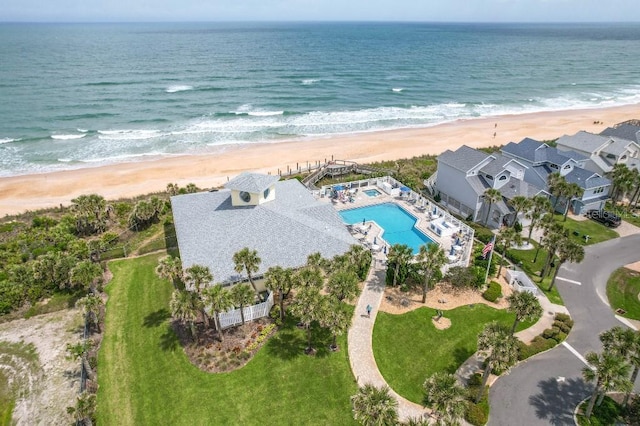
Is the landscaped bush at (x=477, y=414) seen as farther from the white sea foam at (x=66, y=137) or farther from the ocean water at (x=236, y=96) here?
the white sea foam at (x=66, y=137)

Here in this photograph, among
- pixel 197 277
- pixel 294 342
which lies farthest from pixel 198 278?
pixel 294 342

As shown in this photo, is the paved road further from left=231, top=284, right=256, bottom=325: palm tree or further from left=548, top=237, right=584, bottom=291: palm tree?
left=231, top=284, right=256, bottom=325: palm tree

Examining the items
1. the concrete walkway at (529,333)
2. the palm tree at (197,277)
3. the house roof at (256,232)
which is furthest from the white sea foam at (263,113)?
the concrete walkway at (529,333)

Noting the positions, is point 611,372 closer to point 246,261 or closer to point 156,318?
point 246,261

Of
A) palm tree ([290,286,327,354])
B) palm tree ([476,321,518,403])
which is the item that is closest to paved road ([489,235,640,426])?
palm tree ([476,321,518,403])

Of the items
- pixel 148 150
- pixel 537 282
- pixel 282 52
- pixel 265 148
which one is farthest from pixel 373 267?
pixel 282 52
